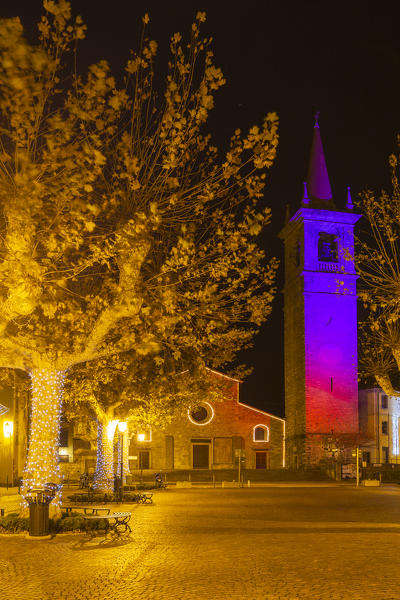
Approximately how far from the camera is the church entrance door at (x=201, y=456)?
63.7 m

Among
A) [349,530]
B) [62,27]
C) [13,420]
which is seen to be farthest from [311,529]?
[13,420]

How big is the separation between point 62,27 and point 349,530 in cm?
1343

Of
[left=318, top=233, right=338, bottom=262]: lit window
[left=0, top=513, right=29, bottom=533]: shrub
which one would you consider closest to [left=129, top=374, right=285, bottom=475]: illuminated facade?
[left=318, top=233, right=338, bottom=262]: lit window

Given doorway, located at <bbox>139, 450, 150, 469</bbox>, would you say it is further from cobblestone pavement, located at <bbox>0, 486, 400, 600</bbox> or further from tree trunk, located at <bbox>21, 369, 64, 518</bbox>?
tree trunk, located at <bbox>21, 369, 64, 518</bbox>

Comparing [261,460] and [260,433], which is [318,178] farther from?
[261,460]

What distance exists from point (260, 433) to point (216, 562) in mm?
52902

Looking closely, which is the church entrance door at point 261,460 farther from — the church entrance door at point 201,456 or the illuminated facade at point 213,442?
the church entrance door at point 201,456

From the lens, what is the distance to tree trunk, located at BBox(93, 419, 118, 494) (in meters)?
32.7

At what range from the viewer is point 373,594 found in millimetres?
10188

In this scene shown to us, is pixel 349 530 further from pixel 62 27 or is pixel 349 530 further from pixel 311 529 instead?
pixel 62 27

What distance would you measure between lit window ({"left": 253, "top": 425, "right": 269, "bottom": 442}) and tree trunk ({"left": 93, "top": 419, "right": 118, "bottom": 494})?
3167 cm

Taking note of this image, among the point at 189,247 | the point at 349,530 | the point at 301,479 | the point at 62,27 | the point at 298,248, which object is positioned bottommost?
the point at 301,479

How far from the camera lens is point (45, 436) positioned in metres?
18.2

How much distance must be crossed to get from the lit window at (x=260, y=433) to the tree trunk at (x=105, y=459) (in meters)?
31.7
